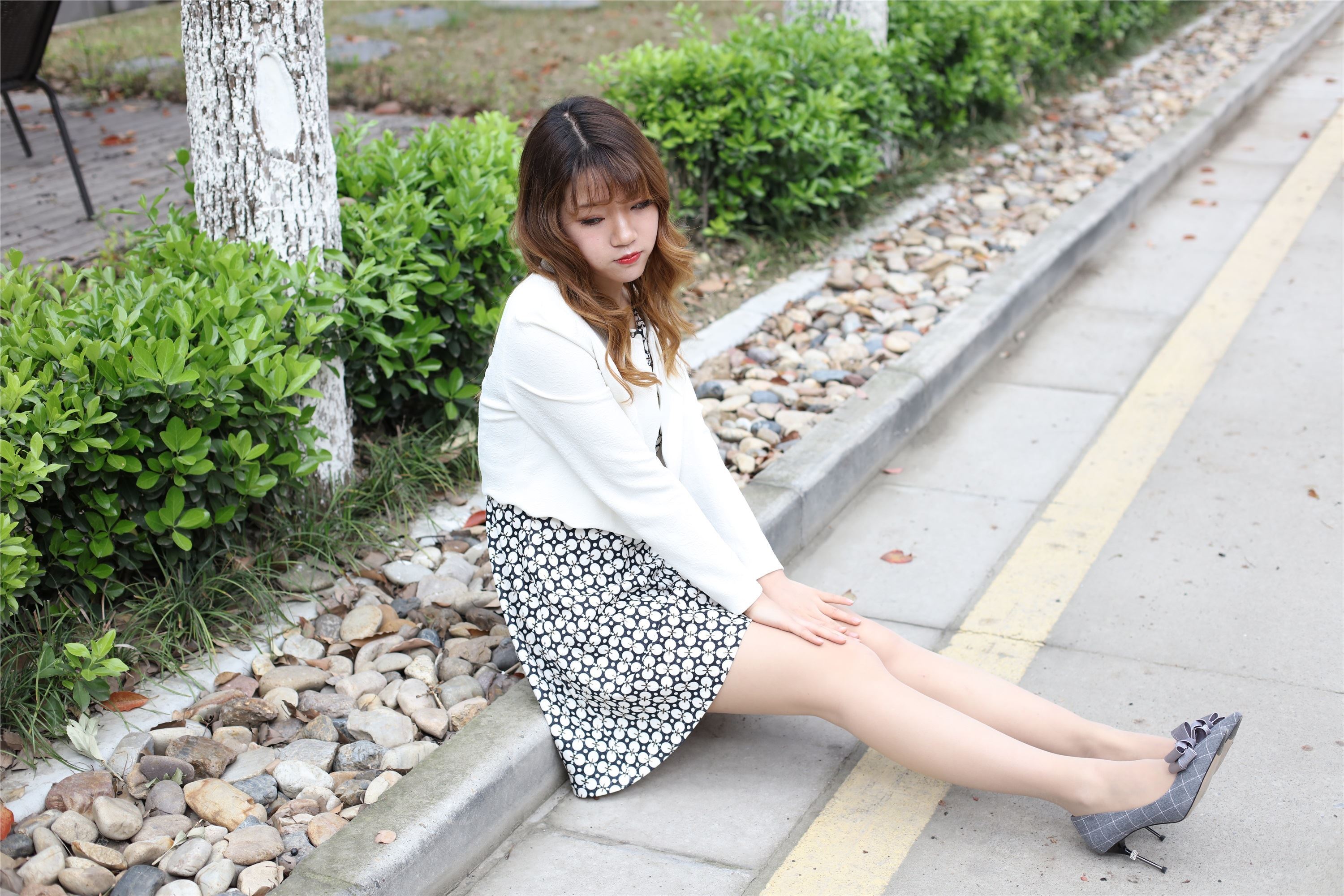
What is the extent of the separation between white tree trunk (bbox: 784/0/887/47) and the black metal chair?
341 centimetres

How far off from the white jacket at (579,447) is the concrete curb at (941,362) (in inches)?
32.2

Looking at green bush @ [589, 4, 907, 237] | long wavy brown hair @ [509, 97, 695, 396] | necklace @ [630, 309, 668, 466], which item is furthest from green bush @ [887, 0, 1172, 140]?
long wavy brown hair @ [509, 97, 695, 396]

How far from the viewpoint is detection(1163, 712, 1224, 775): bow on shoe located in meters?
2.30

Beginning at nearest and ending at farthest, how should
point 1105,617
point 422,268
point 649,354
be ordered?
point 649,354
point 1105,617
point 422,268

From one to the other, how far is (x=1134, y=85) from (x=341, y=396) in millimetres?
7272

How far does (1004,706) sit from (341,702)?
146cm

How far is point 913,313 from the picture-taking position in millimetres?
5008

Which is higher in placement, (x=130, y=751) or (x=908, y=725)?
(x=908, y=725)

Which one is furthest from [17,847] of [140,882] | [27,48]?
[27,48]

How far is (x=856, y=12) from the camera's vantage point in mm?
6117

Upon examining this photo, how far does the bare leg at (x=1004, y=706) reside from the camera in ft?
8.10

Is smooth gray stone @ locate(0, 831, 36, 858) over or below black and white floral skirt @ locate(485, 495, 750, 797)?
below

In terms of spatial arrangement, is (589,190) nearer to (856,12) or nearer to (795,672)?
(795,672)

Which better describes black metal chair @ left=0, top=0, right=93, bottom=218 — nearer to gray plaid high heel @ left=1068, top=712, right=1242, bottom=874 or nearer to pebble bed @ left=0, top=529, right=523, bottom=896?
pebble bed @ left=0, top=529, right=523, bottom=896
